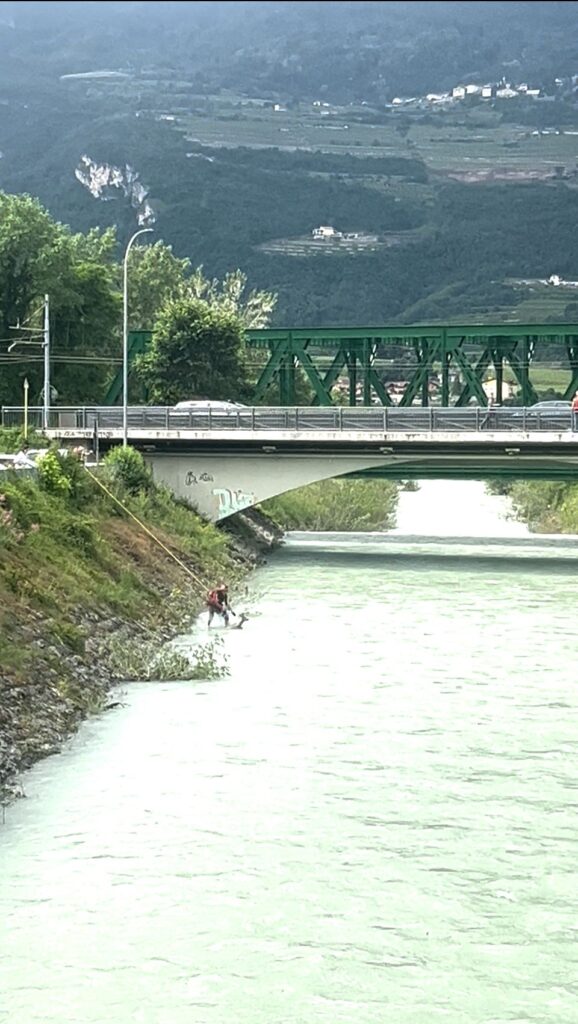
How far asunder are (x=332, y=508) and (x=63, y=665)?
4722cm

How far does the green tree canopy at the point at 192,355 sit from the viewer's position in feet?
242

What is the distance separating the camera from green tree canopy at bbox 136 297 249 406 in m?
73.9

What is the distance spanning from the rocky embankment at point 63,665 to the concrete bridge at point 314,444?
14343 millimetres

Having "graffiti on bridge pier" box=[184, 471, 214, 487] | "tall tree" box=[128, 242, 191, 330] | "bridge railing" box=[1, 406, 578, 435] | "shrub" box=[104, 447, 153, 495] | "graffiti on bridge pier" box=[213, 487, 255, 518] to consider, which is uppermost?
"tall tree" box=[128, 242, 191, 330]

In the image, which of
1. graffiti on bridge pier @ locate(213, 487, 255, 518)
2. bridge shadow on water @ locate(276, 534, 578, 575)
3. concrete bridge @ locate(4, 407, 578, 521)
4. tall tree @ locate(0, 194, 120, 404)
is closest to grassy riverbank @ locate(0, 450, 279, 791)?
graffiti on bridge pier @ locate(213, 487, 255, 518)

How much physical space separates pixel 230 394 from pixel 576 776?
57.0 m

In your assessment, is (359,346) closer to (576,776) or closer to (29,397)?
(29,397)

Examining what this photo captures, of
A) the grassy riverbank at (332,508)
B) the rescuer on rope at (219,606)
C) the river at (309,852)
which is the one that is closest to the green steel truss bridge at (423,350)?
the grassy riverbank at (332,508)

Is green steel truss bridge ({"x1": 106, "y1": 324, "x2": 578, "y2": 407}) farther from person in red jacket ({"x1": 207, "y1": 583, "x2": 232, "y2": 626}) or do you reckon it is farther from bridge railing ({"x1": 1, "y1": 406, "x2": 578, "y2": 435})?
person in red jacket ({"x1": 207, "y1": 583, "x2": 232, "y2": 626})

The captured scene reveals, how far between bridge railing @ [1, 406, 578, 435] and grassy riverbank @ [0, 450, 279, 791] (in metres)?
3.47

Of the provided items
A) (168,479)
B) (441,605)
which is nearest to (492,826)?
(441,605)

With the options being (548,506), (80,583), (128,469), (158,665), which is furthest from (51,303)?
(158,665)

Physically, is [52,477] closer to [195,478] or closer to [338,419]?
[338,419]

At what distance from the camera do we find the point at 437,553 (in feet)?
185
